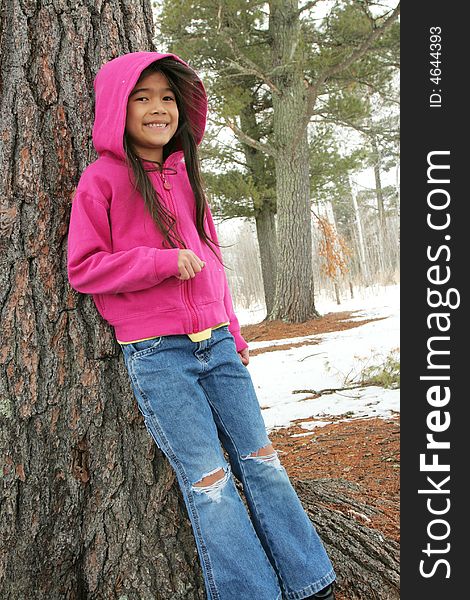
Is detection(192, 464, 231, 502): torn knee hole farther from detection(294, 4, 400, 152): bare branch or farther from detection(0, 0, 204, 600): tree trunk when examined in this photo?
detection(294, 4, 400, 152): bare branch

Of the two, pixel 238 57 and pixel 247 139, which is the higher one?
pixel 238 57

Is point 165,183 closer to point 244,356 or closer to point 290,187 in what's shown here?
point 244,356

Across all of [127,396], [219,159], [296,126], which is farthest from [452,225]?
[219,159]

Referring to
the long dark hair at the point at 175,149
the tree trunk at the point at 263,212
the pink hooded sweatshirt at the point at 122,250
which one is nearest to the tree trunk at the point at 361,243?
the tree trunk at the point at 263,212

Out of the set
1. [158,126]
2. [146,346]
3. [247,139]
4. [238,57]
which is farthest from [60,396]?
[238,57]

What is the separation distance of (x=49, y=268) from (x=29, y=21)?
28.2 inches

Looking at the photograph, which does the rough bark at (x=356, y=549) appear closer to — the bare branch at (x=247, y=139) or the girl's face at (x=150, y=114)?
the girl's face at (x=150, y=114)

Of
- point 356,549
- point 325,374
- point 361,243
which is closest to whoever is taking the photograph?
point 356,549

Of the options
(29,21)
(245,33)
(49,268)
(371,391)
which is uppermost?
(245,33)

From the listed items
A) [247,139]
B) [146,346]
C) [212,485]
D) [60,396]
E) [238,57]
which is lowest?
[212,485]

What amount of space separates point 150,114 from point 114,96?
15 cm

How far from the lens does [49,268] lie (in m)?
1.80

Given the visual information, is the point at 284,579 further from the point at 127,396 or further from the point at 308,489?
the point at 127,396

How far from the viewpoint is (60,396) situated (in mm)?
1790
